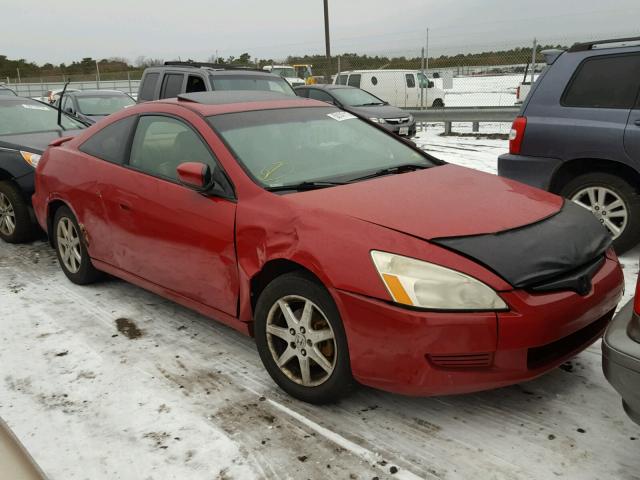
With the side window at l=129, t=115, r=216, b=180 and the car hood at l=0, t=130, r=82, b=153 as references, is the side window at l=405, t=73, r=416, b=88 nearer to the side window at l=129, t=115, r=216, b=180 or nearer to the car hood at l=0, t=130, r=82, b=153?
the car hood at l=0, t=130, r=82, b=153

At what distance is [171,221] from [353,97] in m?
10.8

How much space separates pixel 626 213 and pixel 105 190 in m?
4.13

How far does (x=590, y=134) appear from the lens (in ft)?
16.0

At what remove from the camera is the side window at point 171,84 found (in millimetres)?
9245

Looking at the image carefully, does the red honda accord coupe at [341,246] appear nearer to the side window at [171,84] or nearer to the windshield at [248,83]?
the windshield at [248,83]

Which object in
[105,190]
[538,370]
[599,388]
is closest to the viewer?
[538,370]

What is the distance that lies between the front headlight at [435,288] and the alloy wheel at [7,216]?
4.88m

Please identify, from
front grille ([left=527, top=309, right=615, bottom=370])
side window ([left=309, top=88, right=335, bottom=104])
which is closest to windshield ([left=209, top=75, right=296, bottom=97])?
side window ([left=309, top=88, right=335, bottom=104])

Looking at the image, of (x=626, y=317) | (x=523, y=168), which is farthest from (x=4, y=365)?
(x=523, y=168)

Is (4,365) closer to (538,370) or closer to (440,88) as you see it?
(538,370)

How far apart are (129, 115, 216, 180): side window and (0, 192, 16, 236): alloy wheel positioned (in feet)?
8.81

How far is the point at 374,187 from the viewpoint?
318cm

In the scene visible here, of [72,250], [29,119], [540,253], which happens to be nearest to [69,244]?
[72,250]

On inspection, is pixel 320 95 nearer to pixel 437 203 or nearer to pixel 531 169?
pixel 531 169
